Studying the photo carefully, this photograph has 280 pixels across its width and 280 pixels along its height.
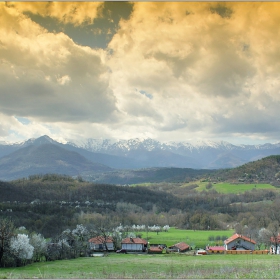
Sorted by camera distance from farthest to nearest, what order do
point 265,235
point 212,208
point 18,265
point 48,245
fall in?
point 212,208 < point 265,235 < point 48,245 < point 18,265

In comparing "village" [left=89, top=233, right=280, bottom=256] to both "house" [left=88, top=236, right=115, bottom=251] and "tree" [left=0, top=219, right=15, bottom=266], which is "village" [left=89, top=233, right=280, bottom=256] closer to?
"house" [left=88, top=236, right=115, bottom=251]

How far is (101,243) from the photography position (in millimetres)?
39781

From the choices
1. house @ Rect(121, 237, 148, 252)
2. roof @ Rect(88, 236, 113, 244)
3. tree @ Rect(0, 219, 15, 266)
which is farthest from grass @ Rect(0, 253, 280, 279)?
house @ Rect(121, 237, 148, 252)

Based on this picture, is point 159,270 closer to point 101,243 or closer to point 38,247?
point 38,247

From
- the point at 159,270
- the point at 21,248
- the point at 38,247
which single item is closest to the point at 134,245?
the point at 38,247

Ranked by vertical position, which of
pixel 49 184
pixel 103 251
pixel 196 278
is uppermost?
pixel 49 184

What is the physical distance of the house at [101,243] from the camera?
1531 inches

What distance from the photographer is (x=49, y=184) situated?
104938mm

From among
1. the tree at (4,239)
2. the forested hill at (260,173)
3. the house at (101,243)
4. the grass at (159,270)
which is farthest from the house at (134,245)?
the forested hill at (260,173)

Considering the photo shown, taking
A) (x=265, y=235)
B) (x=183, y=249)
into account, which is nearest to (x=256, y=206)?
(x=265, y=235)

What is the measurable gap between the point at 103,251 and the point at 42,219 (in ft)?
64.7

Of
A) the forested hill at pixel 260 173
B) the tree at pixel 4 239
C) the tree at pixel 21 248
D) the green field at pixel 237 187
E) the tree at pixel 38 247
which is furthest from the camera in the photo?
the forested hill at pixel 260 173

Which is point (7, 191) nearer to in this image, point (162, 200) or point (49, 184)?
point (49, 184)

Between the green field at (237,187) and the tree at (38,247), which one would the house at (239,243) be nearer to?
the tree at (38,247)
